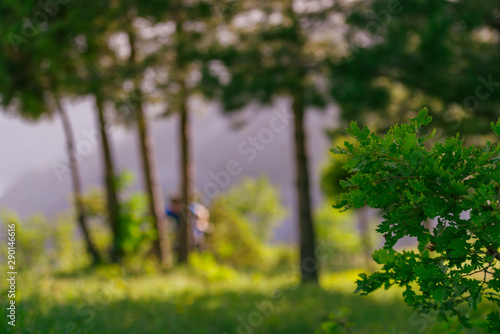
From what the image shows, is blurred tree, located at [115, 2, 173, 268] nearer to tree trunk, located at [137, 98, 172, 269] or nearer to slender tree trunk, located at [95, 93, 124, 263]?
tree trunk, located at [137, 98, 172, 269]

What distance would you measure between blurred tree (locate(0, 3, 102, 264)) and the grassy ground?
3426 mm

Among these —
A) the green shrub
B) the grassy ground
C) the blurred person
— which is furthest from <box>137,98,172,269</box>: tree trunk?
the green shrub

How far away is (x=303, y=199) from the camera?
36.6 feet

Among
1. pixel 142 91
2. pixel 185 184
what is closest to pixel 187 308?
pixel 142 91

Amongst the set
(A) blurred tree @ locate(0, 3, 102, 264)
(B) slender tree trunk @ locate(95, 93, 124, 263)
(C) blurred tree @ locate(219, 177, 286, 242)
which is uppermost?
(A) blurred tree @ locate(0, 3, 102, 264)

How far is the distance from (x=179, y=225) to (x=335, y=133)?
5.44 m

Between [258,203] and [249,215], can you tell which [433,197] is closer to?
[258,203]

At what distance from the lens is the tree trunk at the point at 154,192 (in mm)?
12095

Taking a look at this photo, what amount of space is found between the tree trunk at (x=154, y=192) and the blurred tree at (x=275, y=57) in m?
3.12

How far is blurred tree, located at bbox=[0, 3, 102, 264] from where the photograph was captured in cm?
1070

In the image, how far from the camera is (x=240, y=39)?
33.7 feet

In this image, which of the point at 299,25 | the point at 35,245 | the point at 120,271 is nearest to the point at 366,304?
the point at 120,271

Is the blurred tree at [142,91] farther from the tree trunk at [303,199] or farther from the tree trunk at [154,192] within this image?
the tree trunk at [303,199]

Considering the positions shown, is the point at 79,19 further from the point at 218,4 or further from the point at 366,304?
the point at 366,304
